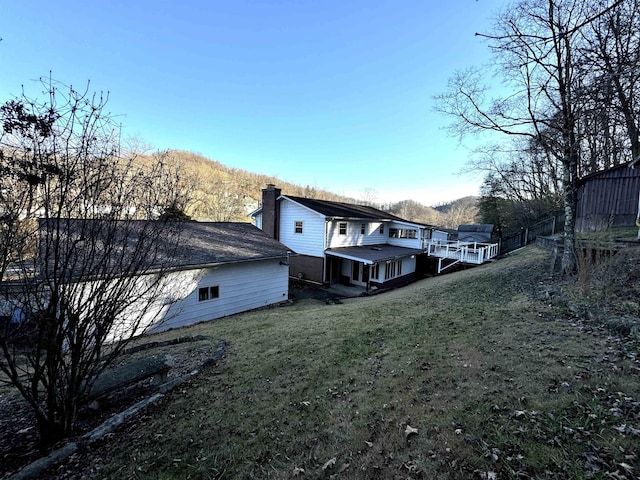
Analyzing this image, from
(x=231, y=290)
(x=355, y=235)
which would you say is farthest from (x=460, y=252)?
(x=231, y=290)

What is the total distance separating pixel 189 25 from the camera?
14680 millimetres

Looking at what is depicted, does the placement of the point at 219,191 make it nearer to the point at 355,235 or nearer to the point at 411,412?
the point at 355,235

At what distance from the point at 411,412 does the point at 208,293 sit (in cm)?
1008

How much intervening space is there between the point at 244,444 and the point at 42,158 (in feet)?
13.9

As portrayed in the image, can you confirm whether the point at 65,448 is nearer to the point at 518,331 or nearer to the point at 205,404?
the point at 205,404

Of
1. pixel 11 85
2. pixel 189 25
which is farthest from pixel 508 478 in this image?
pixel 189 25

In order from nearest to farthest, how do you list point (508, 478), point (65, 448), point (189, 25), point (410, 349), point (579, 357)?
point (508, 478), point (65, 448), point (579, 357), point (410, 349), point (189, 25)

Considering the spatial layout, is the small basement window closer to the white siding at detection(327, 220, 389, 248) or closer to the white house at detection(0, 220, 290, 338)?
the white house at detection(0, 220, 290, 338)

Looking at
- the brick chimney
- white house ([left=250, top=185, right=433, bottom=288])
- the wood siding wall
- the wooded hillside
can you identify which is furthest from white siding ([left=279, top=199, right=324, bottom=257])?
the wood siding wall

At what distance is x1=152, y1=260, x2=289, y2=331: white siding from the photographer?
35.9ft

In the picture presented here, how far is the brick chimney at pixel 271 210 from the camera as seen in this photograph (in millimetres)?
21031

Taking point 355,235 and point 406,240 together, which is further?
point 406,240

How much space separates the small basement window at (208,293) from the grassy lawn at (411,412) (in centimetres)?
576

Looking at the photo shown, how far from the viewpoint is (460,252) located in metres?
21.0
